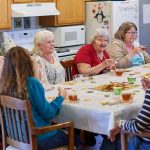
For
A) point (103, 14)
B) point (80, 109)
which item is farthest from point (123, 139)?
point (103, 14)

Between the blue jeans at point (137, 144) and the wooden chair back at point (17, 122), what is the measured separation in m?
0.59

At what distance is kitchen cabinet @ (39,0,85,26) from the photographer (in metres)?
5.51

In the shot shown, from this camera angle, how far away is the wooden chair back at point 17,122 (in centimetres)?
244

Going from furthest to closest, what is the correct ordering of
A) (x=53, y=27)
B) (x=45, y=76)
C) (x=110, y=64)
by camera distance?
(x=53, y=27) → (x=110, y=64) → (x=45, y=76)

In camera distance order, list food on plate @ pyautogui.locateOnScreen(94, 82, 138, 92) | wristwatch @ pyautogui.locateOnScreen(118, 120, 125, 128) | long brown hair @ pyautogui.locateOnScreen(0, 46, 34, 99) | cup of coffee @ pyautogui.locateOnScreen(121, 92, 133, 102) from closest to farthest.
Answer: wristwatch @ pyautogui.locateOnScreen(118, 120, 125, 128) < long brown hair @ pyautogui.locateOnScreen(0, 46, 34, 99) < cup of coffee @ pyautogui.locateOnScreen(121, 92, 133, 102) < food on plate @ pyautogui.locateOnScreen(94, 82, 138, 92)

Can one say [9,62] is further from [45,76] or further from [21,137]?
[45,76]

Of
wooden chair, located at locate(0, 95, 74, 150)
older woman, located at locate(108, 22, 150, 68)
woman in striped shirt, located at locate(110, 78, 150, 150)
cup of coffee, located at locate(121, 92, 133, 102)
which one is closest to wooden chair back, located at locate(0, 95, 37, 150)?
wooden chair, located at locate(0, 95, 74, 150)

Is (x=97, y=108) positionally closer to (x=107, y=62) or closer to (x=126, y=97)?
(x=126, y=97)

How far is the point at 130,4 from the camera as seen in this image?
Answer: 5.88m

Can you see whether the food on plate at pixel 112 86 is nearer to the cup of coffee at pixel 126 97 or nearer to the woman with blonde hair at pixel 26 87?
the cup of coffee at pixel 126 97

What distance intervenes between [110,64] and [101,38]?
1.19 feet

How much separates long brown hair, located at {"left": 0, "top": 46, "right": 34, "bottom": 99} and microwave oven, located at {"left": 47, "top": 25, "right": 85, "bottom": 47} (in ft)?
9.70

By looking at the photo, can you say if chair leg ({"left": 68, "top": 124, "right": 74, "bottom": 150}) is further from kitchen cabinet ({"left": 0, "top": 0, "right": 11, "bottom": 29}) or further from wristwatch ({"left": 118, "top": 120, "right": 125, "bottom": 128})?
kitchen cabinet ({"left": 0, "top": 0, "right": 11, "bottom": 29})

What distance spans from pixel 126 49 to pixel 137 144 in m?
2.13
